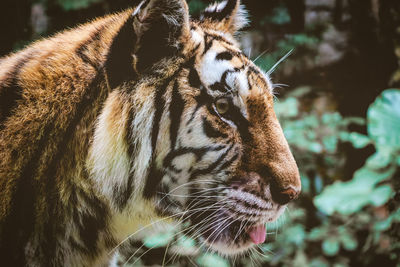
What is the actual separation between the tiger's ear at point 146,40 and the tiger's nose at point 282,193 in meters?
0.39

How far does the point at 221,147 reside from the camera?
0.88 meters

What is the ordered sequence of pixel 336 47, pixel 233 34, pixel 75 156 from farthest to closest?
pixel 336 47 < pixel 233 34 < pixel 75 156

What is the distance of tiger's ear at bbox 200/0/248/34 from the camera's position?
3.41ft

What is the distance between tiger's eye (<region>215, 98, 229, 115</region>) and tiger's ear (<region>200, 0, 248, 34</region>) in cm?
26

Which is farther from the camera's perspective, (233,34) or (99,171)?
(233,34)

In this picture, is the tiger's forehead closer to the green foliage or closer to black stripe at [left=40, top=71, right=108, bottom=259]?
black stripe at [left=40, top=71, right=108, bottom=259]

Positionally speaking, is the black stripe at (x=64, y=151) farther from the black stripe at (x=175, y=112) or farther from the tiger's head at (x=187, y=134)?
the black stripe at (x=175, y=112)

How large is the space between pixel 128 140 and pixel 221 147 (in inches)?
8.4

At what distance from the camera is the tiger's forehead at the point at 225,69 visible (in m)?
0.87

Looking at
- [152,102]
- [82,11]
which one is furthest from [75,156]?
[82,11]

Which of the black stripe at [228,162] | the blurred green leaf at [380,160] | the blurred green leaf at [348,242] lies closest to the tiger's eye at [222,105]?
the black stripe at [228,162]

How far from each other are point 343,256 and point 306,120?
601 millimetres

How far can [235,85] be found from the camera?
877 millimetres

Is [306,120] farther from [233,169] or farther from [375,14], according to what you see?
[233,169]
